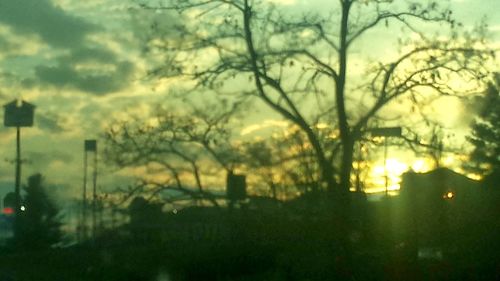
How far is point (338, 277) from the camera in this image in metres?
24.2

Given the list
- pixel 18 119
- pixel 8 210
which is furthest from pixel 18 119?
pixel 8 210

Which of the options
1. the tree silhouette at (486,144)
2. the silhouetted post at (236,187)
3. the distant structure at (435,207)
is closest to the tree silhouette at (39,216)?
the tree silhouette at (486,144)

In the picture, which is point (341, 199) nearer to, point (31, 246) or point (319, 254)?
point (319, 254)

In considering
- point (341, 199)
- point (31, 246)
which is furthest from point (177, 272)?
point (31, 246)

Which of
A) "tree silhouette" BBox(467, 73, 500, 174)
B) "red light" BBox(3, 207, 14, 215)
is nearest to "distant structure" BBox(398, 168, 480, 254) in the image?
"tree silhouette" BBox(467, 73, 500, 174)

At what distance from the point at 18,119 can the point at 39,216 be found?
20118mm

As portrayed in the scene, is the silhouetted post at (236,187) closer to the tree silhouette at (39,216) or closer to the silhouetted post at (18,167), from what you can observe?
the silhouetted post at (18,167)

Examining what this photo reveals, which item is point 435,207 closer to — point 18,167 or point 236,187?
point 236,187

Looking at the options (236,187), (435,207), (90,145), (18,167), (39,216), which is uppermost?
(90,145)

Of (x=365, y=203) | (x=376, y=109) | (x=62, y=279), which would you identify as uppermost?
(x=376, y=109)

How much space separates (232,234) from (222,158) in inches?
152

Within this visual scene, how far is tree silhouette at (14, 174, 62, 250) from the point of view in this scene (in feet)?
187

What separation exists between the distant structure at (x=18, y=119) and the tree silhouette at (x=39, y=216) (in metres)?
5.42

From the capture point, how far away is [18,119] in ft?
162
